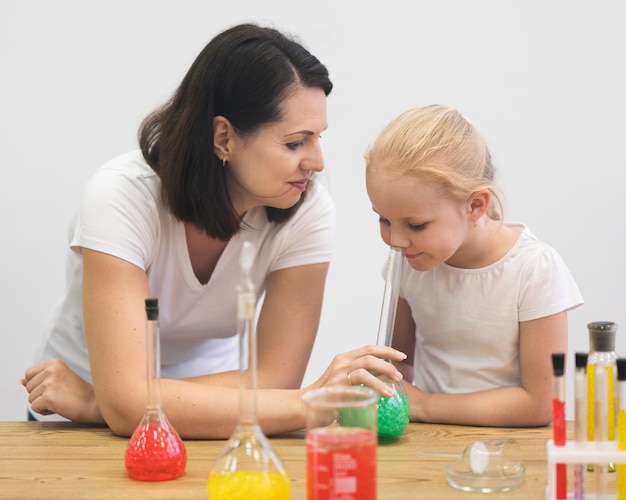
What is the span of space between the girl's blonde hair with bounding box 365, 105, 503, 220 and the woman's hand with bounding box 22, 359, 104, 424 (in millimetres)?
626

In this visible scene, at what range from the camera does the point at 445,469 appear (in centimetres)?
123

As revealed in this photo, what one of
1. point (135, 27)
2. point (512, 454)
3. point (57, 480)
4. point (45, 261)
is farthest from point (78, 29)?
point (512, 454)

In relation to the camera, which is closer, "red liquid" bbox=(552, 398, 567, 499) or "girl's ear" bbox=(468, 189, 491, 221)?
"red liquid" bbox=(552, 398, 567, 499)

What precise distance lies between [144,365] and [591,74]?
1748 mm

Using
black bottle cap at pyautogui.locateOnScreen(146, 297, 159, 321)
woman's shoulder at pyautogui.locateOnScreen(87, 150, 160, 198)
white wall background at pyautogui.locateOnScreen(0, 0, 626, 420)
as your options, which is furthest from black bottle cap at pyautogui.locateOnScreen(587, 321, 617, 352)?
white wall background at pyautogui.locateOnScreen(0, 0, 626, 420)

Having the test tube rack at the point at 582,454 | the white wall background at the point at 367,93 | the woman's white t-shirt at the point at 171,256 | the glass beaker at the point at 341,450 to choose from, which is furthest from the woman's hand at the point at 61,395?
the white wall background at the point at 367,93

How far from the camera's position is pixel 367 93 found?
271cm

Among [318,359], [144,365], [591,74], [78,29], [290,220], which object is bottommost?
[318,359]

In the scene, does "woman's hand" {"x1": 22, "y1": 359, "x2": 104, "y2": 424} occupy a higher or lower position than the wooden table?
higher

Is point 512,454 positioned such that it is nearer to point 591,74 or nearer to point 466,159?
point 466,159

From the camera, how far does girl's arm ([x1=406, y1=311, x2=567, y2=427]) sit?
1494 millimetres

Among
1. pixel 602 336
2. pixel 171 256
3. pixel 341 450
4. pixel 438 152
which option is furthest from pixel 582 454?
pixel 171 256

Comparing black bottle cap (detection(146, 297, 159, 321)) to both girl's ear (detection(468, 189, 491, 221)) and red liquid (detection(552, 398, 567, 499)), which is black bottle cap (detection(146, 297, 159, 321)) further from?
girl's ear (detection(468, 189, 491, 221))

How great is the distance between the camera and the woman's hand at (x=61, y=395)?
1.52 m
